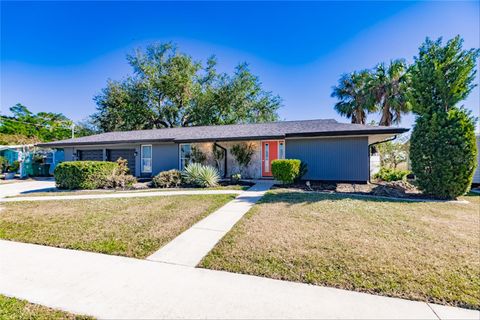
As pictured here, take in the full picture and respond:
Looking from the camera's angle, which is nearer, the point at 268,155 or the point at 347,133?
the point at 347,133

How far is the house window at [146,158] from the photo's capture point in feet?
47.6

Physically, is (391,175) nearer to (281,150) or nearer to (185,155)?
(281,150)

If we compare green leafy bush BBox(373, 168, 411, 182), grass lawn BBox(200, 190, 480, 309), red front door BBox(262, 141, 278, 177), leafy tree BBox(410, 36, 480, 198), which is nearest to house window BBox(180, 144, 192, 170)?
red front door BBox(262, 141, 278, 177)

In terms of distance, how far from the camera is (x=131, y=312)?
2.18 meters

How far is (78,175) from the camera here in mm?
10141

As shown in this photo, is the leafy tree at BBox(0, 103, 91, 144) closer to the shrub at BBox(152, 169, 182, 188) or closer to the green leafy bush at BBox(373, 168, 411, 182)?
the shrub at BBox(152, 169, 182, 188)

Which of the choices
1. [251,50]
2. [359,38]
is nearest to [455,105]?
[359,38]

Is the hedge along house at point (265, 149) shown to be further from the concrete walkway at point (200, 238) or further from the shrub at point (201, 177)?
the concrete walkway at point (200, 238)

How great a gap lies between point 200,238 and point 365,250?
2968 mm

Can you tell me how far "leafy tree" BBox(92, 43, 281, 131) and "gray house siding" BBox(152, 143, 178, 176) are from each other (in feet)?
39.4

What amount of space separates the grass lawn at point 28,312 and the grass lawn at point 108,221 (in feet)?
4.38

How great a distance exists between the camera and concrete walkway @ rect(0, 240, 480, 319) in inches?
85.7

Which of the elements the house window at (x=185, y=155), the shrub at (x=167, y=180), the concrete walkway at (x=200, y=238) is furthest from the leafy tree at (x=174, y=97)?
the concrete walkway at (x=200, y=238)

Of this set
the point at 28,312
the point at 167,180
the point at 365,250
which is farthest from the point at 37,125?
the point at 365,250
